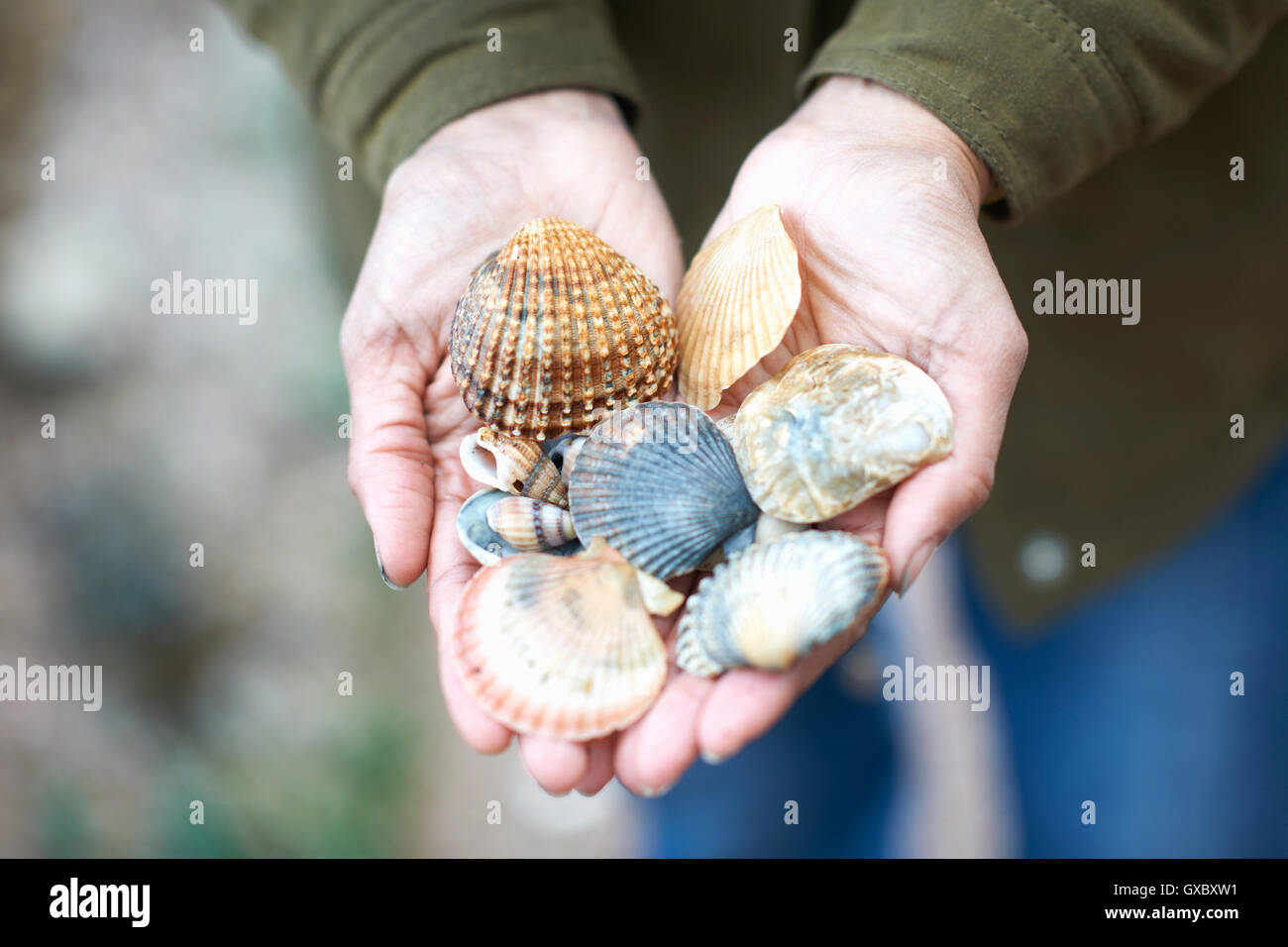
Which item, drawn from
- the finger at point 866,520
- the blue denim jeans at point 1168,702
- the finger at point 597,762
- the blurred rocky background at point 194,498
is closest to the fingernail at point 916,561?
the finger at point 866,520

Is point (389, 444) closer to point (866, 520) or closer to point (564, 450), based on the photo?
point (564, 450)

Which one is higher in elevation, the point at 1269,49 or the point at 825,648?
the point at 1269,49

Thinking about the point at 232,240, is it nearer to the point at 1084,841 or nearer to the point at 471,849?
Result: the point at 471,849

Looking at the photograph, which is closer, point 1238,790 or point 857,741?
point 1238,790

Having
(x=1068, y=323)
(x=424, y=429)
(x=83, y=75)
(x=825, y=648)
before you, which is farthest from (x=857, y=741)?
(x=83, y=75)

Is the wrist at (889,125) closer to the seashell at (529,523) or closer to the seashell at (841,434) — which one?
the seashell at (841,434)

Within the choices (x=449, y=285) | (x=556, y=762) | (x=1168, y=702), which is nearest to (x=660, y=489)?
(x=556, y=762)

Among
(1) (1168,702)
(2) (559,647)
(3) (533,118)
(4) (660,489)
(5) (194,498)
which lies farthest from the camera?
(5) (194,498)
